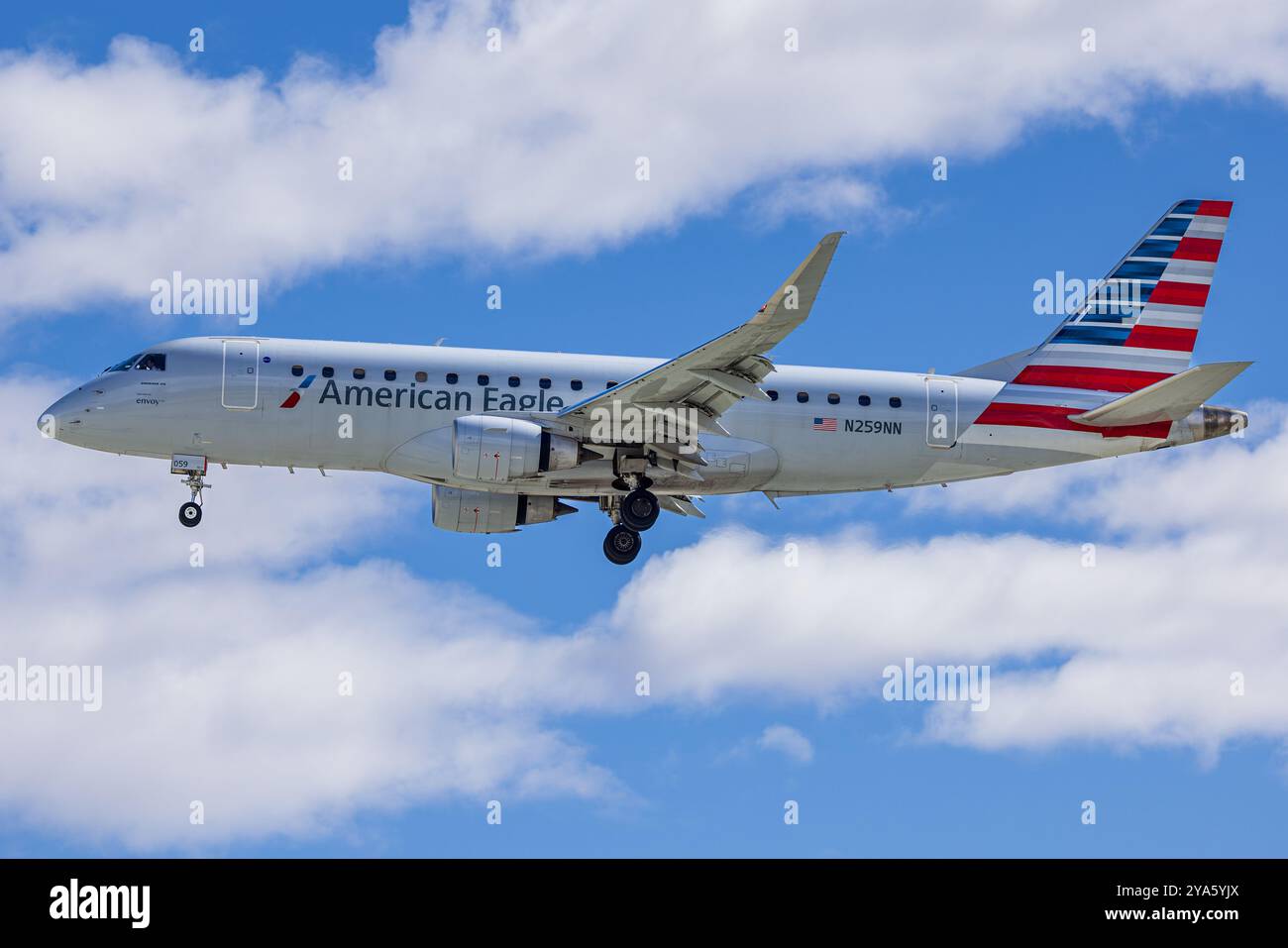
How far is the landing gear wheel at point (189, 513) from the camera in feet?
140

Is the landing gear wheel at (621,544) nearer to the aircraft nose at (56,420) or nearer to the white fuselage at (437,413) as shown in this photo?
the white fuselage at (437,413)

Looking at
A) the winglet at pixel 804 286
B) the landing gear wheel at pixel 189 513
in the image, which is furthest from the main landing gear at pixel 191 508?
the winglet at pixel 804 286

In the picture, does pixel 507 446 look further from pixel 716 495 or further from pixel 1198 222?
pixel 1198 222

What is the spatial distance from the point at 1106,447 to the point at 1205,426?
2.45 meters

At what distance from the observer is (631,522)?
42625 mm

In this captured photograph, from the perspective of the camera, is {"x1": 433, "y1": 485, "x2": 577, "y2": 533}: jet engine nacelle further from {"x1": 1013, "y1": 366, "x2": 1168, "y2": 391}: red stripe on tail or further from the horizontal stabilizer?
the horizontal stabilizer

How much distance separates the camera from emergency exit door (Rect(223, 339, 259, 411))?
41594mm

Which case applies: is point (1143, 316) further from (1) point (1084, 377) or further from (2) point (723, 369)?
(2) point (723, 369)

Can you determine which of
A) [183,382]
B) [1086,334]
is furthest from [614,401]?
[1086,334]

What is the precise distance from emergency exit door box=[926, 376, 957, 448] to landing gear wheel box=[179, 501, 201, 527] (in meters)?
18.2

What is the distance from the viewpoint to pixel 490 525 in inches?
1793

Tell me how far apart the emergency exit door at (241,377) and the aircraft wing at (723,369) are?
739cm

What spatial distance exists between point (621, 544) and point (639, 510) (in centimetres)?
114

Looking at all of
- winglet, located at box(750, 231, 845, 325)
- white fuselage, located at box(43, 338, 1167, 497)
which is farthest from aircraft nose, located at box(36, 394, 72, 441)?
winglet, located at box(750, 231, 845, 325)
